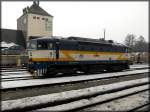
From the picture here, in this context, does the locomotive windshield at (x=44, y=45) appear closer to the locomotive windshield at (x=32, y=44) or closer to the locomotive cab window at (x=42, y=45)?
the locomotive cab window at (x=42, y=45)

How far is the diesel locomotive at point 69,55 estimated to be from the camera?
14898mm

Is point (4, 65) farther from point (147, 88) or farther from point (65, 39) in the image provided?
point (147, 88)

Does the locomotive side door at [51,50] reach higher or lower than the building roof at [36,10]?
lower

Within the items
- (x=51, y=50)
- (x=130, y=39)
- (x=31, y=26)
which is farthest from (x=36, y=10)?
(x=130, y=39)

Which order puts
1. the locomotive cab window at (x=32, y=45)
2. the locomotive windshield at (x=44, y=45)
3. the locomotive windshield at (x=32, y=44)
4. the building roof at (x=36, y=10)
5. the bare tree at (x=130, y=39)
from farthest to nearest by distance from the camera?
the bare tree at (x=130, y=39) < the building roof at (x=36, y=10) < the locomotive cab window at (x=32, y=45) < the locomotive windshield at (x=32, y=44) < the locomotive windshield at (x=44, y=45)

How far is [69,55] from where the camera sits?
1612cm

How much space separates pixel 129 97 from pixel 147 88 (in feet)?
7.75

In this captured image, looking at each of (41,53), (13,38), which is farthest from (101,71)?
(13,38)

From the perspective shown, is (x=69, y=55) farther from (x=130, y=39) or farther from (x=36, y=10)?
(x=130, y=39)

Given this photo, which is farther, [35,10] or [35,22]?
[35,10]

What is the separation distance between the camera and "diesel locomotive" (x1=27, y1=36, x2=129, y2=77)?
587 inches

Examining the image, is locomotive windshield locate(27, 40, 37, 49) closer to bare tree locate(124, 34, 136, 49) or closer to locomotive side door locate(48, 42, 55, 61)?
locomotive side door locate(48, 42, 55, 61)

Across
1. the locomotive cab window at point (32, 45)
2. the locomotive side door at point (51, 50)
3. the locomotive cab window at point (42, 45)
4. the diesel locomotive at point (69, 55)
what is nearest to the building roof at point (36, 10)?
the diesel locomotive at point (69, 55)

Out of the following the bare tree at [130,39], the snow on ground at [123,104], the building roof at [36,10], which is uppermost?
the building roof at [36,10]
